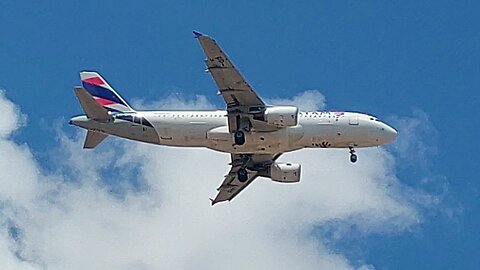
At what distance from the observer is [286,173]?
11850 centimetres

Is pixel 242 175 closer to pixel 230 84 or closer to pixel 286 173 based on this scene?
pixel 286 173

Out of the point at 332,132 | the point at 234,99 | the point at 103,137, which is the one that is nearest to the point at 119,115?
the point at 103,137

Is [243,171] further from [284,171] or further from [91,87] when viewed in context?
[91,87]

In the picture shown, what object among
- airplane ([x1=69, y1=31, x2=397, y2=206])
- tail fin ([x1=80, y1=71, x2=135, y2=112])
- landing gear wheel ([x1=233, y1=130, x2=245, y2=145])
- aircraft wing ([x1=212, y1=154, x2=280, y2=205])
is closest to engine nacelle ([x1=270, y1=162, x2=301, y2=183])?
aircraft wing ([x1=212, y1=154, x2=280, y2=205])

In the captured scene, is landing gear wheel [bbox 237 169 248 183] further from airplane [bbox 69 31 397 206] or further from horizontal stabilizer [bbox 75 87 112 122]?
horizontal stabilizer [bbox 75 87 112 122]

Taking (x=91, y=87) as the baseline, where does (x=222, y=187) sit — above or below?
below

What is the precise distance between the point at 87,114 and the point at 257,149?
14.6m

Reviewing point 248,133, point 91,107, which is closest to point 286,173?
point 248,133

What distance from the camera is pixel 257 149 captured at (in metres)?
110

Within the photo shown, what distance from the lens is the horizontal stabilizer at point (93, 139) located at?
112 meters

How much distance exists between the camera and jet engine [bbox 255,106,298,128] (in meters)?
107

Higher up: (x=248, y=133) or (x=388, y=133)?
(x=388, y=133)

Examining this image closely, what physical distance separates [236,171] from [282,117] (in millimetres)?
14219

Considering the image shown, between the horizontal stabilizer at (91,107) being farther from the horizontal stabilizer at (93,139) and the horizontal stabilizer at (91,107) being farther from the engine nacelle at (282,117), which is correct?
the engine nacelle at (282,117)
